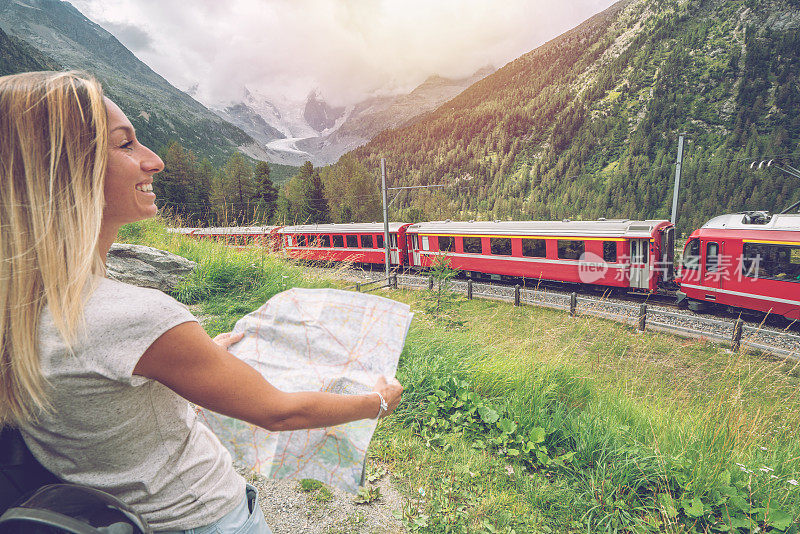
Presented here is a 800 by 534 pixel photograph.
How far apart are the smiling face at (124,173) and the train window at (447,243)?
1728 cm

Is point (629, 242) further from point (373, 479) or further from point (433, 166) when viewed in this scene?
point (433, 166)

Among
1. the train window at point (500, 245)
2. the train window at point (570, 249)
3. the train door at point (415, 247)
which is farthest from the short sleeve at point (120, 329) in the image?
the train door at point (415, 247)

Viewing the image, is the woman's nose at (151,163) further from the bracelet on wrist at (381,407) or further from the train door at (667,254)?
the train door at (667,254)

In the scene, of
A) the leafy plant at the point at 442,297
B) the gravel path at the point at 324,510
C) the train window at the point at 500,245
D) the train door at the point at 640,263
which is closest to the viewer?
the gravel path at the point at 324,510

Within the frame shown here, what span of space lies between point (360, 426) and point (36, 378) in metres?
0.92

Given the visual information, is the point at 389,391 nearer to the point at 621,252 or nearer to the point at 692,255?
the point at 621,252

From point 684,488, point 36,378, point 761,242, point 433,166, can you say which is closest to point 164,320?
point 36,378

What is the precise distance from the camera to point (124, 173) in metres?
0.97

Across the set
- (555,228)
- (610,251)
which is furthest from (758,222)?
(555,228)

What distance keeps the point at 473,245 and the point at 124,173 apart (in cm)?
1688

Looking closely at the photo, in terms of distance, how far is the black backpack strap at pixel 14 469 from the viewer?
797 mm

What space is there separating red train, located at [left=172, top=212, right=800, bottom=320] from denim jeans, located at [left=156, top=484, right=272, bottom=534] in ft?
20.7

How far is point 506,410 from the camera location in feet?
11.5

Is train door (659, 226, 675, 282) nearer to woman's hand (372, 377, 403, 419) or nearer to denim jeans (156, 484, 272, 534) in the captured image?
woman's hand (372, 377, 403, 419)
